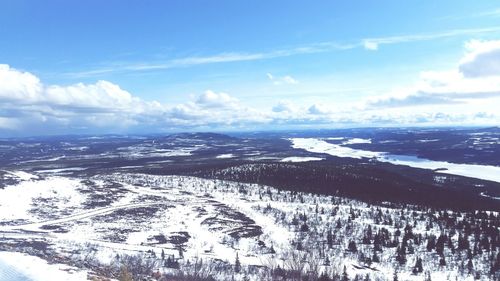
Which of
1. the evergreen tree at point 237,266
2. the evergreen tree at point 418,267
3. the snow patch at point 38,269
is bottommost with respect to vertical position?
the evergreen tree at point 418,267

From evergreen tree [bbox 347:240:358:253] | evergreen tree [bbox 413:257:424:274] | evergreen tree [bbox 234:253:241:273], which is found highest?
evergreen tree [bbox 234:253:241:273]

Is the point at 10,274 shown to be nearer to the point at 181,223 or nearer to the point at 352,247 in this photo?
the point at 181,223

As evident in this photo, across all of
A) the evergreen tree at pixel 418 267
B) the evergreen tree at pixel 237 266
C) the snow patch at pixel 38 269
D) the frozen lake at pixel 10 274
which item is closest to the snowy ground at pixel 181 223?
the snow patch at pixel 38 269

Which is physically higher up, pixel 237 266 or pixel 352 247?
pixel 237 266

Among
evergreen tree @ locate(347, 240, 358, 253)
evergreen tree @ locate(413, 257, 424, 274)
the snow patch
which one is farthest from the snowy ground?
evergreen tree @ locate(347, 240, 358, 253)

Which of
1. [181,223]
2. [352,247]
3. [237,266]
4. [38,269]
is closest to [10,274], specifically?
[38,269]

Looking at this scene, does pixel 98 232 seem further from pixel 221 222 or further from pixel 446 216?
pixel 446 216

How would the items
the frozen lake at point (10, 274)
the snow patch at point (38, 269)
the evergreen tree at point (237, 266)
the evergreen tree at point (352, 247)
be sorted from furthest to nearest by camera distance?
1. the evergreen tree at point (352, 247)
2. the evergreen tree at point (237, 266)
3. the snow patch at point (38, 269)
4. the frozen lake at point (10, 274)

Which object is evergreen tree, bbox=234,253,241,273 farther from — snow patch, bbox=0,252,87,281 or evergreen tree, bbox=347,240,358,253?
evergreen tree, bbox=347,240,358,253

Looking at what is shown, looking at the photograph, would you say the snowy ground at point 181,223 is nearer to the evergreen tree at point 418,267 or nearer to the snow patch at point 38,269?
the snow patch at point 38,269

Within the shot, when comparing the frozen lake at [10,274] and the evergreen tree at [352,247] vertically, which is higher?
the frozen lake at [10,274]

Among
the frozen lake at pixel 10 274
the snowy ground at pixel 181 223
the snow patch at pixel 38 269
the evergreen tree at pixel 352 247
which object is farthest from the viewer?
the evergreen tree at pixel 352 247
